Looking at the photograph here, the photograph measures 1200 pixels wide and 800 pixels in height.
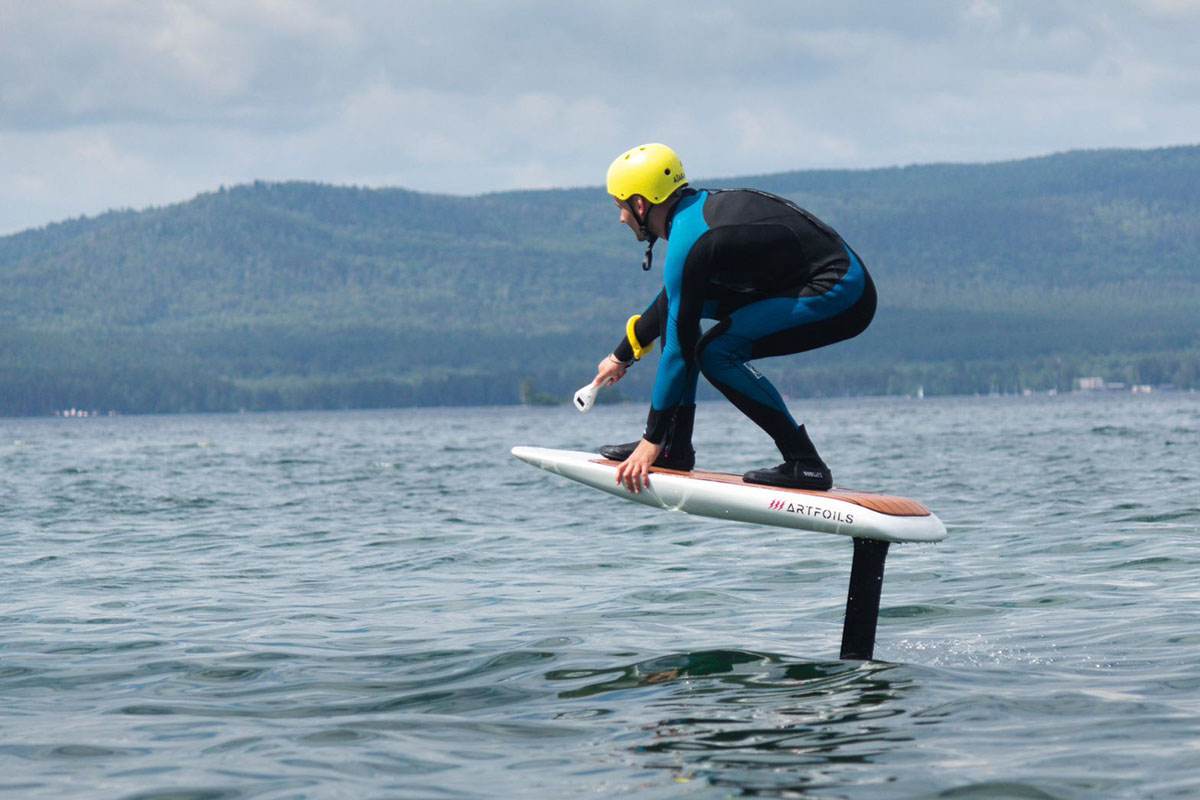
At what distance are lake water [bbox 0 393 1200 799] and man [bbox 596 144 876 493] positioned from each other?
5.80 ft

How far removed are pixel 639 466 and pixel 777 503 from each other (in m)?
0.96

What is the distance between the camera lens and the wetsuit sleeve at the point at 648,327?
33.2 feet

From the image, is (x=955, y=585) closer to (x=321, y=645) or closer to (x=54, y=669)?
(x=321, y=645)

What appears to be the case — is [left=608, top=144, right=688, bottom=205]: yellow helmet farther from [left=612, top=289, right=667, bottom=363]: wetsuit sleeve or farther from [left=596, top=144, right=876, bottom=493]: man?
[left=612, top=289, right=667, bottom=363]: wetsuit sleeve

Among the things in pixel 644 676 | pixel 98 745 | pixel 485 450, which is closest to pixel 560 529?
pixel 644 676

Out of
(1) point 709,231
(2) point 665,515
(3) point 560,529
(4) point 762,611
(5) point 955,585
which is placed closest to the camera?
(1) point 709,231

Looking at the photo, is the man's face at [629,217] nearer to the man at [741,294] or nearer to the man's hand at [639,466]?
the man at [741,294]

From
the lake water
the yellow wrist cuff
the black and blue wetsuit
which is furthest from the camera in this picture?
the yellow wrist cuff

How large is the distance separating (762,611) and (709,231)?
470cm

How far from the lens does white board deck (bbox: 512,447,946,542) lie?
30.5 feet

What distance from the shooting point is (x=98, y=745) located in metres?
8.32

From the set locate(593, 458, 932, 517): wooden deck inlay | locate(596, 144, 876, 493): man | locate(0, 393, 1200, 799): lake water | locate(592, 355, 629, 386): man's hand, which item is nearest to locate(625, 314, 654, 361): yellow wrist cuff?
locate(592, 355, 629, 386): man's hand

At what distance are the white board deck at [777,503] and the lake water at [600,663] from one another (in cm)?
100

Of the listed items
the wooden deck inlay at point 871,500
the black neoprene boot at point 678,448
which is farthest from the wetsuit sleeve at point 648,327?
the wooden deck inlay at point 871,500
